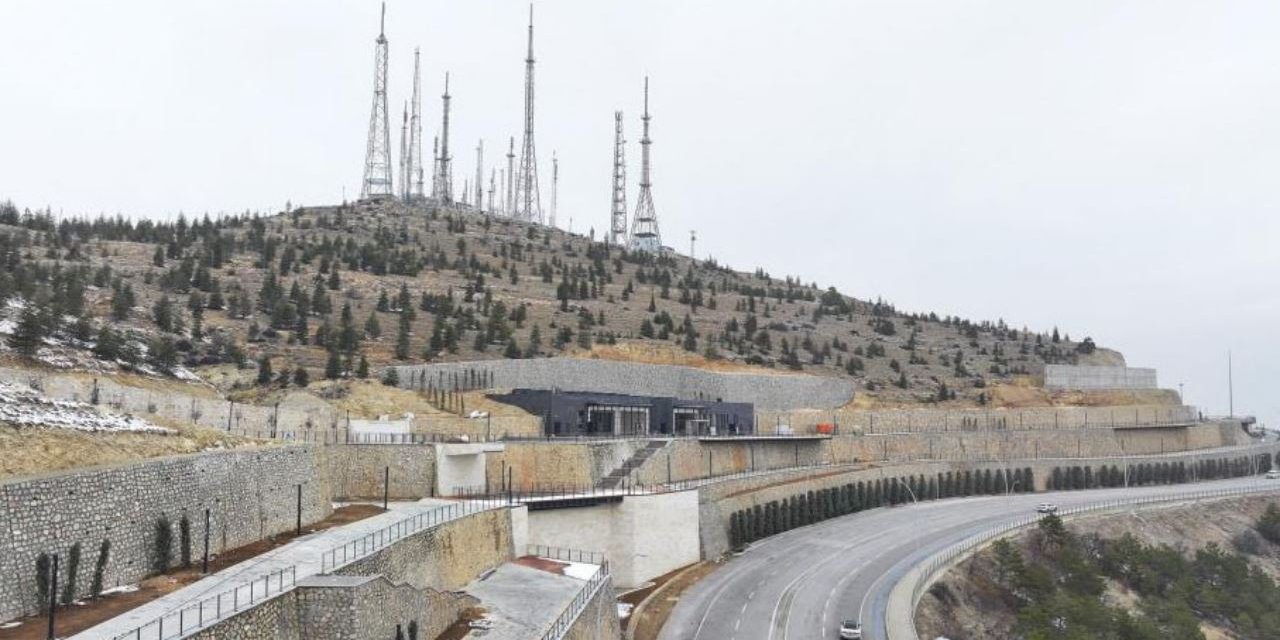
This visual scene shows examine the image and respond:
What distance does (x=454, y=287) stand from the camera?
319 ft

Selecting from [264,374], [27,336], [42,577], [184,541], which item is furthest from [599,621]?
[264,374]

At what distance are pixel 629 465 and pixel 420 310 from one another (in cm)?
4181

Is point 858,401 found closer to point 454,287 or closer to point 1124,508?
point 1124,508

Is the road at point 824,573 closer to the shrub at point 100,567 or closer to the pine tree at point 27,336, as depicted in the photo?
the shrub at point 100,567

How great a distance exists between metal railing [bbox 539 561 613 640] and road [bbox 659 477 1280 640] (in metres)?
4.43

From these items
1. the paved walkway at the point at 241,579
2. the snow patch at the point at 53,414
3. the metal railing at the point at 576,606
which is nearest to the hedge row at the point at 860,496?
the metal railing at the point at 576,606

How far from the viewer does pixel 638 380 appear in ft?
219

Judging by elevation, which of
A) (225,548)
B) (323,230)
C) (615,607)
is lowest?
(615,607)

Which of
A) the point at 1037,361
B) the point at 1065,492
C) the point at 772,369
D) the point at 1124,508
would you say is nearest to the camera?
the point at 1124,508

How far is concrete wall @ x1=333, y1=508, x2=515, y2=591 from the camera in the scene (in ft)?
87.8

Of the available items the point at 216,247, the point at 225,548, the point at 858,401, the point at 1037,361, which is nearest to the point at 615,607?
the point at 225,548

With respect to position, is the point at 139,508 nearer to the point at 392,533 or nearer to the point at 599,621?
the point at 392,533

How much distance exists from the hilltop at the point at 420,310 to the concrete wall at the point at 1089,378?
295cm

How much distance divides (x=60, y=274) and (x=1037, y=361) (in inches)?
3712
